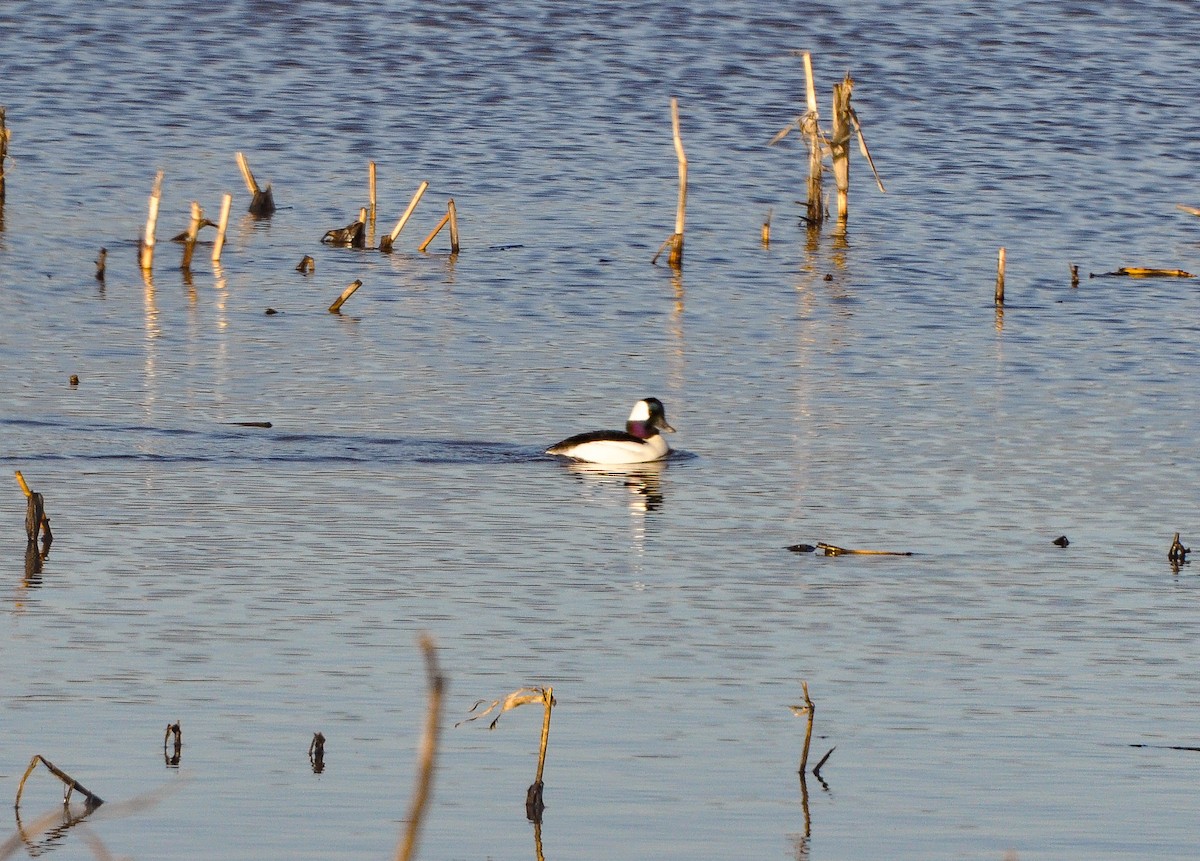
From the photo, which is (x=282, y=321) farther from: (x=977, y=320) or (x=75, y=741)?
(x=75, y=741)

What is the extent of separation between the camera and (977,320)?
2536 centimetres

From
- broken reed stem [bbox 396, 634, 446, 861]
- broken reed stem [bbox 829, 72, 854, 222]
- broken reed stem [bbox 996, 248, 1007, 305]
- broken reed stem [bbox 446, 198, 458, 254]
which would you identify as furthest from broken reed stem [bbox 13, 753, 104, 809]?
broken reed stem [bbox 829, 72, 854, 222]

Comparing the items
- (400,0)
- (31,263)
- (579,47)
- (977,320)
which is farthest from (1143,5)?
(31,263)

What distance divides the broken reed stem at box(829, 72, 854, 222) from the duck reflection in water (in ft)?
39.4

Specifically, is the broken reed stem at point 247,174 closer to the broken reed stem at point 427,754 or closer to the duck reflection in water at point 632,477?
the duck reflection in water at point 632,477

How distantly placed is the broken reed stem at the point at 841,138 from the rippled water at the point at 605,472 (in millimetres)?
939

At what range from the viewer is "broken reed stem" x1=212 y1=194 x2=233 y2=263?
27891 millimetres

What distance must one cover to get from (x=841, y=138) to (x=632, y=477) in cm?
1341

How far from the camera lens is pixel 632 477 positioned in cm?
1761

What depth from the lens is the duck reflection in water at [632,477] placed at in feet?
55.5

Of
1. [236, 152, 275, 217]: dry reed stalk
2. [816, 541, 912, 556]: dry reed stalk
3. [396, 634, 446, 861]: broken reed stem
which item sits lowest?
[236, 152, 275, 217]: dry reed stalk

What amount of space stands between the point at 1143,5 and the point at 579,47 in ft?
37.3

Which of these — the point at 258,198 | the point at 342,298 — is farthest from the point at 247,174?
the point at 342,298

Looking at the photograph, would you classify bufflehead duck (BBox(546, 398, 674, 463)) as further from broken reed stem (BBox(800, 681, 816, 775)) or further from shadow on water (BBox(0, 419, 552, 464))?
broken reed stem (BBox(800, 681, 816, 775))
